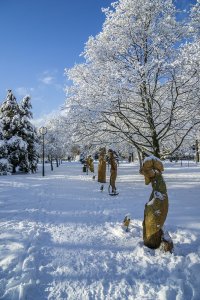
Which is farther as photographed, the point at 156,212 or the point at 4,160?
the point at 4,160

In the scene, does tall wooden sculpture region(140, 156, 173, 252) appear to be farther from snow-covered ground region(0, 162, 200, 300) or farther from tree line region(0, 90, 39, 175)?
tree line region(0, 90, 39, 175)

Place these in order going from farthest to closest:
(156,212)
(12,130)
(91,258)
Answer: (12,130), (156,212), (91,258)

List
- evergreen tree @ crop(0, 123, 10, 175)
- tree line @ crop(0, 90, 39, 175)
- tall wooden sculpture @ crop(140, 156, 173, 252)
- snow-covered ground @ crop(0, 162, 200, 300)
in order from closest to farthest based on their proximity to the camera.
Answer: snow-covered ground @ crop(0, 162, 200, 300)
tall wooden sculpture @ crop(140, 156, 173, 252)
evergreen tree @ crop(0, 123, 10, 175)
tree line @ crop(0, 90, 39, 175)

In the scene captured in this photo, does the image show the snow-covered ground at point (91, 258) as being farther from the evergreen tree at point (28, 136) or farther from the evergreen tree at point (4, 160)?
the evergreen tree at point (28, 136)

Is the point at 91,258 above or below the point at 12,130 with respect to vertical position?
below

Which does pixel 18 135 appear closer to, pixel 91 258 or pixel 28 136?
pixel 28 136

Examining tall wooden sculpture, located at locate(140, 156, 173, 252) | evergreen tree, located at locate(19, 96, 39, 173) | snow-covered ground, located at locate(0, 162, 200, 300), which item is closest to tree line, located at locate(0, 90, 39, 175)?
evergreen tree, located at locate(19, 96, 39, 173)

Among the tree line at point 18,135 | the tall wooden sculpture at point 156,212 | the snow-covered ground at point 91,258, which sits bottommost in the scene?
A: the snow-covered ground at point 91,258

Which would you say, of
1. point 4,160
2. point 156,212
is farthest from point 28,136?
point 156,212

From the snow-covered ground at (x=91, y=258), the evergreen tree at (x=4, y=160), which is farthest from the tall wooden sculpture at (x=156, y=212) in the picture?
the evergreen tree at (x=4, y=160)

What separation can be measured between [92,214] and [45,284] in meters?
4.35

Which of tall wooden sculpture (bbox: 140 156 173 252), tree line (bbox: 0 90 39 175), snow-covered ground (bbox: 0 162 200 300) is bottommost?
snow-covered ground (bbox: 0 162 200 300)

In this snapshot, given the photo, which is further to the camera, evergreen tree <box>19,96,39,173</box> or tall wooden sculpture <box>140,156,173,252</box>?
evergreen tree <box>19,96,39,173</box>

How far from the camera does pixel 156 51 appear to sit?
12961 millimetres
